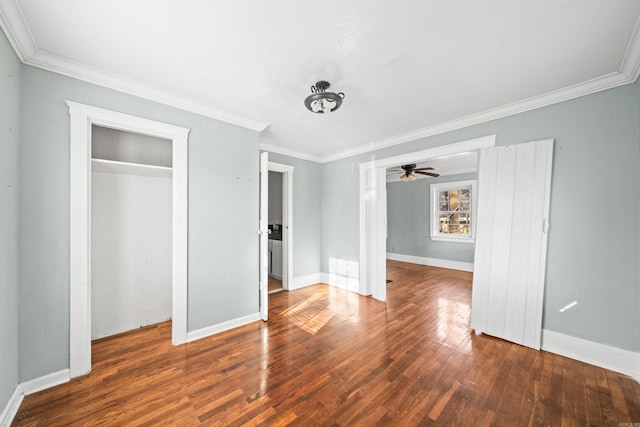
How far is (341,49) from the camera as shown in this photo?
1.77 m

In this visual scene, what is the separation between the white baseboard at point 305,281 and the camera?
4.39m

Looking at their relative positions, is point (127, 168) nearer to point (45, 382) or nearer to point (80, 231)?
point (80, 231)

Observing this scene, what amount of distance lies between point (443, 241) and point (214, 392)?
600 cm

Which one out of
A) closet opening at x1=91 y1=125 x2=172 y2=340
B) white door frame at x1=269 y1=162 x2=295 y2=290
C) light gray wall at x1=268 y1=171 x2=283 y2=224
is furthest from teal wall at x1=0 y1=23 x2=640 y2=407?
light gray wall at x1=268 y1=171 x2=283 y2=224

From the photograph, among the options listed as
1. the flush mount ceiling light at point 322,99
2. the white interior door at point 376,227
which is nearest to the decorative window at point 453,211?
the white interior door at point 376,227

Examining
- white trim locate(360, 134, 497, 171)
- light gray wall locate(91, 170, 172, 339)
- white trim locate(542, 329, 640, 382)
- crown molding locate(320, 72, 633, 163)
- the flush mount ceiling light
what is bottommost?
white trim locate(542, 329, 640, 382)

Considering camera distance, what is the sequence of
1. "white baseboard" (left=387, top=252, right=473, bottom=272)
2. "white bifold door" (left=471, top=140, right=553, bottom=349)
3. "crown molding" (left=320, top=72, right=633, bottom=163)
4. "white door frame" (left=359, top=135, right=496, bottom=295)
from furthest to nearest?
1. "white baseboard" (left=387, top=252, right=473, bottom=272)
2. "white door frame" (left=359, top=135, right=496, bottom=295)
3. "white bifold door" (left=471, top=140, right=553, bottom=349)
4. "crown molding" (left=320, top=72, right=633, bottom=163)

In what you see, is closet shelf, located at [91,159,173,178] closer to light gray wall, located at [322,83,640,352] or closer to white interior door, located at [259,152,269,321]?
white interior door, located at [259,152,269,321]

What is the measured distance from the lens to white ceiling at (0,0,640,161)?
1.46 metres

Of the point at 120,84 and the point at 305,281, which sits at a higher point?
the point at 120,84

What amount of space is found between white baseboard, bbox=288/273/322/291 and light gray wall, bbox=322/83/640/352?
132 inches

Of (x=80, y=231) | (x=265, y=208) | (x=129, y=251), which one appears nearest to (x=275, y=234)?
(x=265, y=208)

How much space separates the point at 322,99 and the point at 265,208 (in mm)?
1481

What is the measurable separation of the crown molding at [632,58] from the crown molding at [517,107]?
0.21 feet
